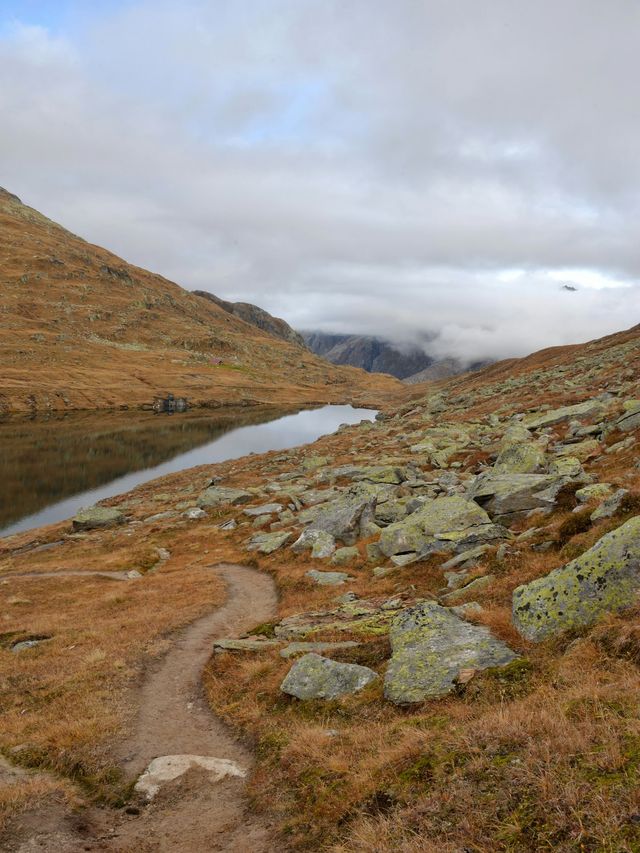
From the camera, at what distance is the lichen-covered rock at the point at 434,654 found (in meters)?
10.6

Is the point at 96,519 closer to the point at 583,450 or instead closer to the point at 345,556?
the point at 345,556

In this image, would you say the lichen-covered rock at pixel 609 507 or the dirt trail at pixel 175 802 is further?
the lichen-covered rock at pixel 609 507

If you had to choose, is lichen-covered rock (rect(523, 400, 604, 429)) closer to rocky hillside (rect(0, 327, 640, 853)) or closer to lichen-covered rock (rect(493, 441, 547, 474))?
rocky hillside (rect(0, 327, 640, 853))

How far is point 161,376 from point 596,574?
661 ft

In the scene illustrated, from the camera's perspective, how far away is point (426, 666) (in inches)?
436

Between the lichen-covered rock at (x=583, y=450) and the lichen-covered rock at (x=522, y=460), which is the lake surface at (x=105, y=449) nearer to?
the lichen-covered rock at (x=522, y=460)

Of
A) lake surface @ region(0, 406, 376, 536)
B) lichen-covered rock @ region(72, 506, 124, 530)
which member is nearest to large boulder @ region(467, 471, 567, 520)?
lichen-covered rock @ region(72, 506, 124, 530)

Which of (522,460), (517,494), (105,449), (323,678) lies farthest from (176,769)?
(105,449)

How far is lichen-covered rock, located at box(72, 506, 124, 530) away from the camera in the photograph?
48875mm

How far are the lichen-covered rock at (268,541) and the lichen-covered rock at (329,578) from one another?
747 centimetres

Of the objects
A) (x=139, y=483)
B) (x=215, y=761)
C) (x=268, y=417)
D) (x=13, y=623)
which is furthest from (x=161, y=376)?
(x=215, y=761)

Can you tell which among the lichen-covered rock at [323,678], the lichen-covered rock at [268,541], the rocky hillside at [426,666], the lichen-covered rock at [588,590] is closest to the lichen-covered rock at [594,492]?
the rocky hillside at [426,666]

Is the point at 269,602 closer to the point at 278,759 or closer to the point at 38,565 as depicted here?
the point at 278,759

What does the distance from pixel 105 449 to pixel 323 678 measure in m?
96.2
